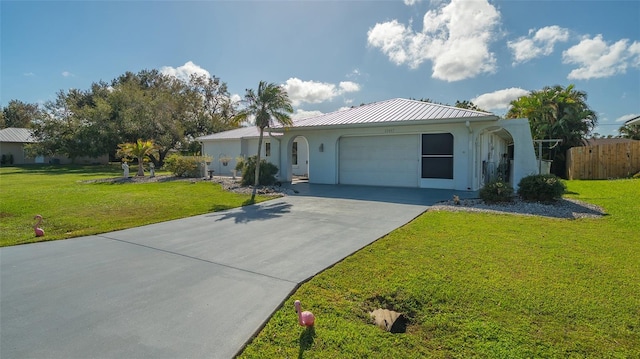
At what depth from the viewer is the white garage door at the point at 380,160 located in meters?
14.2

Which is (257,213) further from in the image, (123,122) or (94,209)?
(123,122)

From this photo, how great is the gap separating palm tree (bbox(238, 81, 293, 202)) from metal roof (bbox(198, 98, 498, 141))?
157 cm

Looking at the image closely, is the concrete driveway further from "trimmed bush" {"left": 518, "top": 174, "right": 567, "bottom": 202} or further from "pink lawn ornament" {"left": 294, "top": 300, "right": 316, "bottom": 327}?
"trimmed bush" {"left": 518, "top": 174, "right": 567, "bottom": 202}

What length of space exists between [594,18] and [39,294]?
57.6ft

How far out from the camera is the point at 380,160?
1488cm

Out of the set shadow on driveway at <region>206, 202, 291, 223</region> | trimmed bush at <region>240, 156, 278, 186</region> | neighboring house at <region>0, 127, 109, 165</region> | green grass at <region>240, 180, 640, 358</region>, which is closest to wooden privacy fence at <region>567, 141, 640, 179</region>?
green grass at <region>240, 180, 640, 358</region>

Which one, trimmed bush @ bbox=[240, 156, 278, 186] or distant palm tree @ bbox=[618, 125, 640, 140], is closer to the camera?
trimmed bush @ bbox=[240, 156, 278, 186]

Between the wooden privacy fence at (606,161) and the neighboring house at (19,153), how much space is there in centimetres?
4507

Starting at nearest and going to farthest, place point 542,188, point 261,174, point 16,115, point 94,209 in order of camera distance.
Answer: point 94,209 → point 542,188 → point 261,174 → point 16,115

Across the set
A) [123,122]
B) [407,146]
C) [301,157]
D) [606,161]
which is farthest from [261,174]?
[123,122]

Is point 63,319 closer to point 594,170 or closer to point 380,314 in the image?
point 380,314

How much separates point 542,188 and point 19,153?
169 feet

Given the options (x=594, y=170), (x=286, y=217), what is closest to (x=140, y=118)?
(x=286, y=217)

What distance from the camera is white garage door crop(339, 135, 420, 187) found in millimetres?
14164
